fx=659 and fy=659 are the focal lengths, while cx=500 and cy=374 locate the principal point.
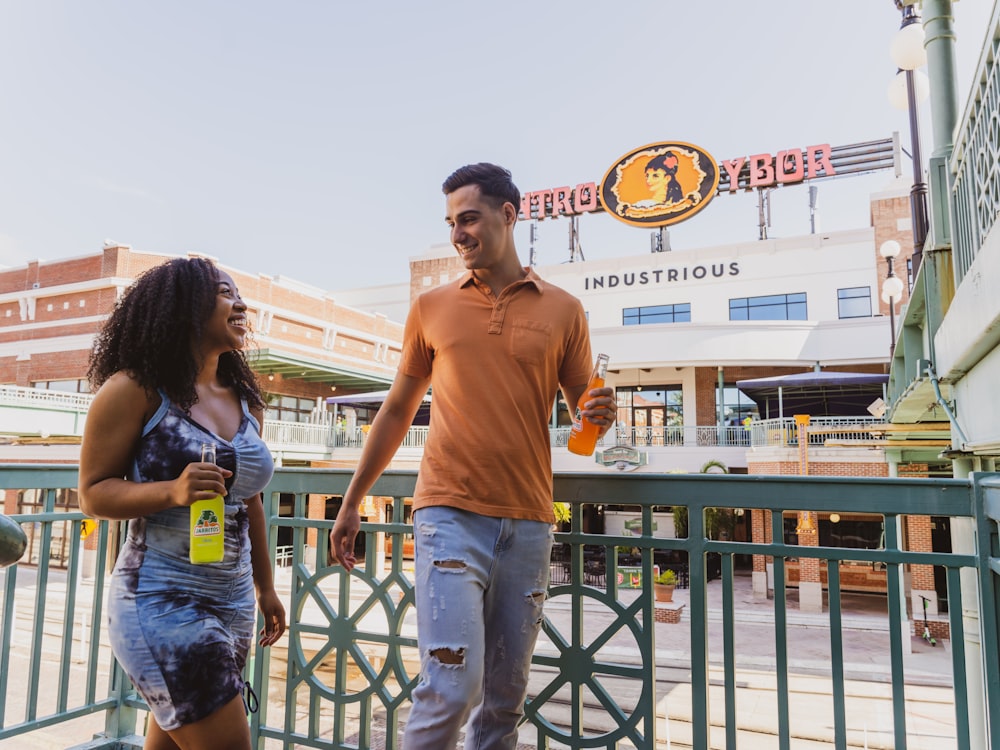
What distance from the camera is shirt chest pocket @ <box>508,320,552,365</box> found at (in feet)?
6.43

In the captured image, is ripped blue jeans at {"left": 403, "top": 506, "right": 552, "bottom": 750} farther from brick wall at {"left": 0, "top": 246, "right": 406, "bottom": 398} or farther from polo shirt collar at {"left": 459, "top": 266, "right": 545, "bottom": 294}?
brick wall at {"left": 0, "top": 246, "right": 406, "bottom": 398}

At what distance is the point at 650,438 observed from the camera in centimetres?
2484

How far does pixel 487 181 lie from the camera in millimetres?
2055

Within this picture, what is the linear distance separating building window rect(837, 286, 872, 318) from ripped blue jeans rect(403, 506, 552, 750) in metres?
28.1

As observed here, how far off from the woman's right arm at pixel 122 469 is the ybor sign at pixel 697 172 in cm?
2827

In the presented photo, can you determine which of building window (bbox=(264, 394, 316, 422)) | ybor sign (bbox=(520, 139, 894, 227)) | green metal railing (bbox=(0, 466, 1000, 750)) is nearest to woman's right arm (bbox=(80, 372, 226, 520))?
green metal railing (bbox=(0, 466, 1000, 750))

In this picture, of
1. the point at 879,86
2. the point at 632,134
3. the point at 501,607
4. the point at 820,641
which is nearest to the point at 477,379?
the point at 501,607

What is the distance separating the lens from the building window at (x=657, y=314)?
95.9ft

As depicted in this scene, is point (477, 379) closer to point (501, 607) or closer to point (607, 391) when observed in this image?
point (607, 391)

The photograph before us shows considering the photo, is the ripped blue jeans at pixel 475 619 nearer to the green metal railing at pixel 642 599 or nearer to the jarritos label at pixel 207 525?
the green metal railing at pixel 642 599

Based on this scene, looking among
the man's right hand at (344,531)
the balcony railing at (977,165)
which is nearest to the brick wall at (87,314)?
the balcony railing at (977,165)

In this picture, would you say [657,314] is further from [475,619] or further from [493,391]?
[475,619]

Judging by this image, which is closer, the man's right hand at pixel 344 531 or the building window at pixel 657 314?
the man's right hand at pixel 344 531

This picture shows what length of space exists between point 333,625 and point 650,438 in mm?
23159
